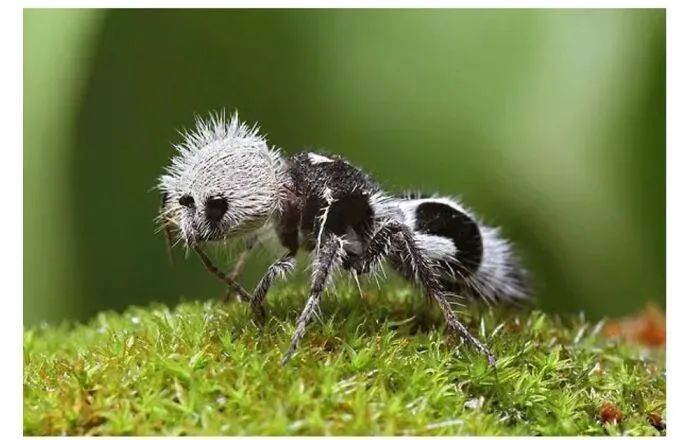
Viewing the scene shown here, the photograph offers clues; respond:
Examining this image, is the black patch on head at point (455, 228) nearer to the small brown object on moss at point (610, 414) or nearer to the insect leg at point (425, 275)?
the insect leg at point (425, 275)

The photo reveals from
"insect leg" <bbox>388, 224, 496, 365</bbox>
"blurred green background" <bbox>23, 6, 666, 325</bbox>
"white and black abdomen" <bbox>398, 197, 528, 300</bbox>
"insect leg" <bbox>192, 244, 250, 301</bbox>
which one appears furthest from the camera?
"blurred green background" <bbox>23, 6, 666, 325</bbox>

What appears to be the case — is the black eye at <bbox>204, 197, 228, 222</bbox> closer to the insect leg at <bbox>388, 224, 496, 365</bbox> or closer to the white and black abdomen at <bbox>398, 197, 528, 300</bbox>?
the insect leg at <bbox>388, 224, 496, 365</bbox>

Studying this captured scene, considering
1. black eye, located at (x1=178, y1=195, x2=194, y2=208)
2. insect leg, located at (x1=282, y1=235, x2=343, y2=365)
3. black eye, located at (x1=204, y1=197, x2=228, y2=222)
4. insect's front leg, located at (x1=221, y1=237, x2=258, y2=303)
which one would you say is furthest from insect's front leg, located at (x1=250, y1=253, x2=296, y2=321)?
insect's front leg, located at (x1=221, y1=237, x2=258, y2=303)

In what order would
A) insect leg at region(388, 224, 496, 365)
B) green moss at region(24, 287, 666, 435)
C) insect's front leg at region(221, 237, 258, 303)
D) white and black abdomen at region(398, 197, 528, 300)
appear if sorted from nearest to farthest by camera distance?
1. green moss at region(24, 287, 666, 435)
2. insect leg at region(388, 224, 496, 365)
3. white and black abdomen at region(398, 197, 528, 300)
4. insect's front leg at region(221, 237, 258, 303)

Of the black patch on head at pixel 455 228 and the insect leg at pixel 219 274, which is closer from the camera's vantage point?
the insect leg at pixel 219 274

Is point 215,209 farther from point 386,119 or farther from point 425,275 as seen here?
point 386,119

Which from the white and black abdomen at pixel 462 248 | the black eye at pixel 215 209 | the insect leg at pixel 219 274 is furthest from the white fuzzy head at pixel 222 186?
the white and black abdomen at pixel 462 248
